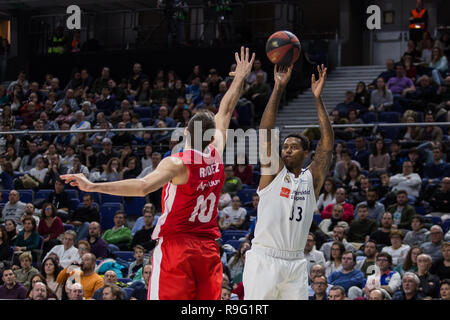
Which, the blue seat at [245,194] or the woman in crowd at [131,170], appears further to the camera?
the woman in crowd at [131,170]

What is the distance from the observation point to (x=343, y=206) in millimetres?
10750

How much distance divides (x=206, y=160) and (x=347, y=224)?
5.92 metres

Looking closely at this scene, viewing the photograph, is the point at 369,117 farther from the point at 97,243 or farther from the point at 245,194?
the point at 97,243

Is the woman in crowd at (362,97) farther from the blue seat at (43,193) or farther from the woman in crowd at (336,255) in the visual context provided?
the blue seat at (43,193)

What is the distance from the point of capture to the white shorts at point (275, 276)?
5.34 metres

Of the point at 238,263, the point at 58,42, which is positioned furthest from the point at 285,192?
the point at 58,42

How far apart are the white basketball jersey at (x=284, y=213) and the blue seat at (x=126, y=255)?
Result: 18.6ft

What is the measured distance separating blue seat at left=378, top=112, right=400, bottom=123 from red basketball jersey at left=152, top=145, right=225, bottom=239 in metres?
8.39

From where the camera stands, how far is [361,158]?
39.6ft

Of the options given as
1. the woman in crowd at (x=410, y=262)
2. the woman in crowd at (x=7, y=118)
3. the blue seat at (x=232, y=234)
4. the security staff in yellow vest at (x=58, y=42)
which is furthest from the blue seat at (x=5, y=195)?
the woman in crowd at (x=410, y=262)

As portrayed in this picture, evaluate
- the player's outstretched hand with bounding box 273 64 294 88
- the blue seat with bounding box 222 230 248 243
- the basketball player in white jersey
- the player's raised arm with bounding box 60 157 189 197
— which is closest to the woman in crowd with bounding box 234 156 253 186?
the blue seat with bounding box 222 230 248 243

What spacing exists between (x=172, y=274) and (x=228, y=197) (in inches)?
265
